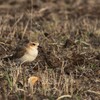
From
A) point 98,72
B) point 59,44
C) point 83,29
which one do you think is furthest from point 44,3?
point 98,72

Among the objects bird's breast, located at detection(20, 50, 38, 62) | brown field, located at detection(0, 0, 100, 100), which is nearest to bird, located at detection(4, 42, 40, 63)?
bird's breast, located at detection(20, 50, 38, 62)

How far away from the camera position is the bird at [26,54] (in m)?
8.80

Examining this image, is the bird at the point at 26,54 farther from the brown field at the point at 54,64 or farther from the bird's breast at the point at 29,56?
the brown field at the point at 54,64

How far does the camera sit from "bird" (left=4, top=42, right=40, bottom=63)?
8797mm

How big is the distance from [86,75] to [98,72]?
0.82 feet

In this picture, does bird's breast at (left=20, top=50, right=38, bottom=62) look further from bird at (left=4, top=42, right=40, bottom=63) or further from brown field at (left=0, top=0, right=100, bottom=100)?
brown field at (left=0, top=0, right=100, bottom=100)

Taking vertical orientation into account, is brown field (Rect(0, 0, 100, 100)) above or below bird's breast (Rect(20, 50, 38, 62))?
below

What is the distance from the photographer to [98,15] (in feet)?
49.9

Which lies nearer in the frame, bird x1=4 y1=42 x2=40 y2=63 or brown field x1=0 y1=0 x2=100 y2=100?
brown field x1=0 y1=0 x2=100 y2=100

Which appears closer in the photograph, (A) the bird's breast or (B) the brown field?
(B) the brown field

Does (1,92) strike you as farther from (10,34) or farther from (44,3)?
(44,3)

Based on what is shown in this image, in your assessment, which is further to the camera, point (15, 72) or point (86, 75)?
point (86, 75)

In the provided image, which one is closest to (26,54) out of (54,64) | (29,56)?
(29,56)

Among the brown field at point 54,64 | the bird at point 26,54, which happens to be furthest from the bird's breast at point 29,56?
the brown field at point 54,64
